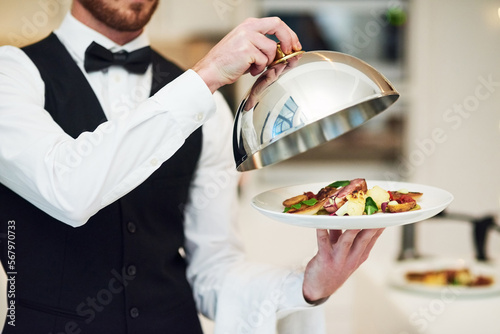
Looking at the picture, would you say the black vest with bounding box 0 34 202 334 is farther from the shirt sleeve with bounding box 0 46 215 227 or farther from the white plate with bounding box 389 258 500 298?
the white plate with bounding box 389 258 500 298

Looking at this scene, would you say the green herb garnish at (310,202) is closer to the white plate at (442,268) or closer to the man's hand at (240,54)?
the man's hand at (240,54)

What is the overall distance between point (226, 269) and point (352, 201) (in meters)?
0.53

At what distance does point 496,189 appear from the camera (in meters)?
3.45

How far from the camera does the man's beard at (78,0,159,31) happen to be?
112cm

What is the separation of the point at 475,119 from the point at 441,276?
202 cm

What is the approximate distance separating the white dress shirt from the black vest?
55 mm

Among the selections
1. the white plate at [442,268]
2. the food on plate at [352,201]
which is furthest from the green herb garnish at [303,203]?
the white plate at [442,268]

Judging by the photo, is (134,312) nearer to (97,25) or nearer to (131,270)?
(131,270)

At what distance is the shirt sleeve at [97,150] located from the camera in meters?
0.80

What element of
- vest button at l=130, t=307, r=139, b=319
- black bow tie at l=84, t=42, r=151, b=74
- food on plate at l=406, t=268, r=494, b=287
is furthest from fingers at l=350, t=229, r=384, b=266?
food on plate at l=406, t=268, r=494, b=287

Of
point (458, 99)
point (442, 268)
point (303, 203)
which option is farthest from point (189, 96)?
point (458, 99)

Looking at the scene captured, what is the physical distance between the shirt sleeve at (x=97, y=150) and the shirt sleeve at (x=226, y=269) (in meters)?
0.43

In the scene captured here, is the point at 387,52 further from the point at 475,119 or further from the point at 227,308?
the point at 227,308

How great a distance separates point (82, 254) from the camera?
109 cm
